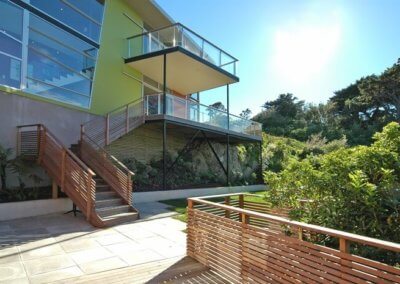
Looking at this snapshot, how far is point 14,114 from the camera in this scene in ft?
33.4

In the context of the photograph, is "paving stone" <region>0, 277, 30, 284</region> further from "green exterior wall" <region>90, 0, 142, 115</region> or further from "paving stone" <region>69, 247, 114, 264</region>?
"green exterior wall" <region>90, 0, 142, 115</region>

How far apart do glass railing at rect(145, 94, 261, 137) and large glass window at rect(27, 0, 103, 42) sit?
3644mm

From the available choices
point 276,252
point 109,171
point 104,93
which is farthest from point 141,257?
point 104,93

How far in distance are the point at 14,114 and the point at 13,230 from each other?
171 inches

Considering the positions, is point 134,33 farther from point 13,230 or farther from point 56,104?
point 13,230

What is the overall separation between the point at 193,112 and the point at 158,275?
36.8ft

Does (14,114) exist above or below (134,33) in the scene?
below

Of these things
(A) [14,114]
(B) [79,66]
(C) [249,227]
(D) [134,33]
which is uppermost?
(D) [134,33]

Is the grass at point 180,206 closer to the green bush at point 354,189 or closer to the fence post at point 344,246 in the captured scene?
the green bush at point 354,189

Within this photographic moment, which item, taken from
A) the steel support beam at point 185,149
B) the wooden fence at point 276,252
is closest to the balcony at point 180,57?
the steel support beam at point 185,149

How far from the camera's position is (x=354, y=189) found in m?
3.45

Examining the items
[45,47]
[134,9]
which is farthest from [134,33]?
[45,47]

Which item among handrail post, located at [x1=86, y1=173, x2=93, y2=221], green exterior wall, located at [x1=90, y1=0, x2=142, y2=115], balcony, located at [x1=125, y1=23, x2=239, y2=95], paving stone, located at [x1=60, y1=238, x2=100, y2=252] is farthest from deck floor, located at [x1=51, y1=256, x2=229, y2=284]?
balcony, located at [x1=125, y1=23, x2=239, y2=95]

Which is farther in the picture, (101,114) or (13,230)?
(101,114)
